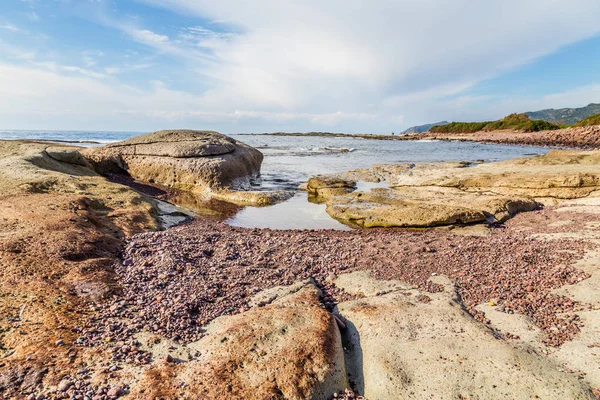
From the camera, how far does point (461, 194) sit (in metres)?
13.2

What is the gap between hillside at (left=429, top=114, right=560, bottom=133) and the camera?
6481cm

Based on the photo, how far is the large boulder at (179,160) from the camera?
49.8 feet

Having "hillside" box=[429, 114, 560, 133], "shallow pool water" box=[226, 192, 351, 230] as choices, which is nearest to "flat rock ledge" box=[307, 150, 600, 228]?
"shallow pool water" box=[226, 192, 351, 230]

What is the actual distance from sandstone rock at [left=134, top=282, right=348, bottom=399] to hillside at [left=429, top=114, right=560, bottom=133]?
248ft

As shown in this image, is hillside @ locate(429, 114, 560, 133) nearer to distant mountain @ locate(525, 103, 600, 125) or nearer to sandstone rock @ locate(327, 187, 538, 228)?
sandstone rock @ locate(327, 187, 538, 228)

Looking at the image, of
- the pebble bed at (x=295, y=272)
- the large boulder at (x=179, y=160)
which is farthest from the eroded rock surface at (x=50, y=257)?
the large boulder at (x=179, y=160)

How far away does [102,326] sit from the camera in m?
3.79

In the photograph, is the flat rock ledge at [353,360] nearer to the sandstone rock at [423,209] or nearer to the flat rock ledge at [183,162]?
the sandstone rock at [423,209]

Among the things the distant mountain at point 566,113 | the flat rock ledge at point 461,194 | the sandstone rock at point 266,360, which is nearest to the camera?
the sandstone rock at point 266,360

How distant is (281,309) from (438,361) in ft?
5.84

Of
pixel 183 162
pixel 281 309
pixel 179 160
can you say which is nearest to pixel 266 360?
pixel 281 309

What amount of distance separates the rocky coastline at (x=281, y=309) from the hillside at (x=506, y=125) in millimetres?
68307

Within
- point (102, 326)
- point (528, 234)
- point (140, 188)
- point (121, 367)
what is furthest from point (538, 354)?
point (140, 188)

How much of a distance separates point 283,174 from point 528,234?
1530cm
